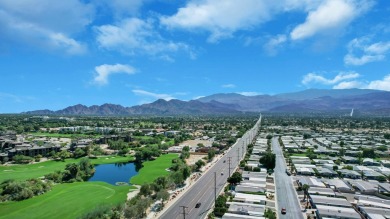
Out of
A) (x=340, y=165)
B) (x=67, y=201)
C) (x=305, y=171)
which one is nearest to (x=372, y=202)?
(x=305, y=171)

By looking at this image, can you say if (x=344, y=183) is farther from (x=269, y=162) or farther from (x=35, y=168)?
(x=35, y=168)

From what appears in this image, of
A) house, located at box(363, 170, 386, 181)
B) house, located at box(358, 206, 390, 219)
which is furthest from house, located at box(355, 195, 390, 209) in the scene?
house, located at box(363, 170, 386, 181)

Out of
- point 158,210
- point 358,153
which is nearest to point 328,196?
point 158,210

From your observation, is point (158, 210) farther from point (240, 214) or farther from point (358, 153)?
point (358, 153)

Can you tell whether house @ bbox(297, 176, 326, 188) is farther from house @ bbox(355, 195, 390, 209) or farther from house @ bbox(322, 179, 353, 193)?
house @ bbox(355, 195, 390, 209)

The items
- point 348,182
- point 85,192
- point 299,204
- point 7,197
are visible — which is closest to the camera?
point 299,204

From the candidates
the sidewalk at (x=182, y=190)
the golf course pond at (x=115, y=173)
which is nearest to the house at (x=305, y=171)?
the sidewalk at (x=182, y=190)
